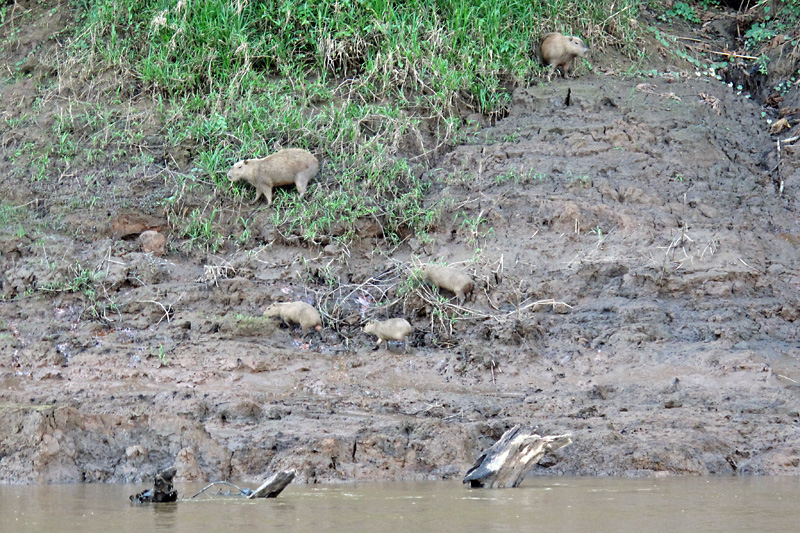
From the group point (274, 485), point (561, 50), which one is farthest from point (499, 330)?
point (561, 50)

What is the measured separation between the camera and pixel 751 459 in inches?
223

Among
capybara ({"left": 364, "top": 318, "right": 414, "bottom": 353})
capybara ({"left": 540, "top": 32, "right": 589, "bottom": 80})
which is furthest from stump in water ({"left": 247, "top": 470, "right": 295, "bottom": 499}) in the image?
capybara ({"left": 540, "top": 32, "right": 589, "bottom": 80})

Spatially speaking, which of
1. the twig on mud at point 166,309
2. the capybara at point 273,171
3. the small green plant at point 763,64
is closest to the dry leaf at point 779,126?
the small green plant at point 763,64

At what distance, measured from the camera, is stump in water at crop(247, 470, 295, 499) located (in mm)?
4660

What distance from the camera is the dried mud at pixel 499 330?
18.7 ft

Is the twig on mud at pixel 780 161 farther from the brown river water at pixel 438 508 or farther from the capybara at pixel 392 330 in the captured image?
the brown river water at pixel 438 508

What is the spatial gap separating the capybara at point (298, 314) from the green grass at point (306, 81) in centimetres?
140

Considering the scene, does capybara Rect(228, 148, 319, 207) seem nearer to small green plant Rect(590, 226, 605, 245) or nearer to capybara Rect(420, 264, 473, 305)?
capybara Rect(420, 264, 473, 305)

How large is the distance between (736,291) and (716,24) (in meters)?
5.10

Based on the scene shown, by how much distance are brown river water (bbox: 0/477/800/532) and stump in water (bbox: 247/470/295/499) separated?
0.07m

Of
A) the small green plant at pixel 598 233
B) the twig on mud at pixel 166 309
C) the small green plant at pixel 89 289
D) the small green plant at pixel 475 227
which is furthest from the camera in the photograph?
the small green plant at pixel 475 227

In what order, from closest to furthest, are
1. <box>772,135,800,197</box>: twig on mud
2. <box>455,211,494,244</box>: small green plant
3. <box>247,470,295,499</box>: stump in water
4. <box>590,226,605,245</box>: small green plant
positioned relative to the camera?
1. <box>247,470,295,499</box>: stump in water
2. <box>590,226,605,245</box>: small green plant
3. <box>455,211,494,244</box>: small green plant
4. <box>772,135,800,197</box>: twig on mud

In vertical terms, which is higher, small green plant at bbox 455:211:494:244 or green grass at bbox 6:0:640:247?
green grass at bbox 6:0:640:247

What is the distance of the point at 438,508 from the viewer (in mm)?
4281
